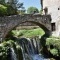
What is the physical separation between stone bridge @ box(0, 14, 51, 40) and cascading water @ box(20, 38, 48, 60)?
230cm

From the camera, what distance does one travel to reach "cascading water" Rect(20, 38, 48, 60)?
83.0 ft

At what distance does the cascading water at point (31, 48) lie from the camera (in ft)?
83.0

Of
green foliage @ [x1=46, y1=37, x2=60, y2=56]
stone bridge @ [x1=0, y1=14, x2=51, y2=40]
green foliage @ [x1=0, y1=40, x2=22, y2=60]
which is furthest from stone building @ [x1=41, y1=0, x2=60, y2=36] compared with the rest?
green foliage @ [x1=0, y1=40, x2=22, y2=60]

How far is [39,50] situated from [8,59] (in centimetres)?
780

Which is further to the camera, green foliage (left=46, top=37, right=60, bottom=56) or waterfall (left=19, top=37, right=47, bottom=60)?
waterfall (left=19, top=37, right=47, bottom=60)

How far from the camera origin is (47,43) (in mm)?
25141

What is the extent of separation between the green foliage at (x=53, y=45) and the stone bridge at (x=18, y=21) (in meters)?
3.53

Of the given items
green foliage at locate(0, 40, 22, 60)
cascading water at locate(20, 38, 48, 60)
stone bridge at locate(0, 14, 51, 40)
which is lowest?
cascading water at locate(20, 38, 48, 60)

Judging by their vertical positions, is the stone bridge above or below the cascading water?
above

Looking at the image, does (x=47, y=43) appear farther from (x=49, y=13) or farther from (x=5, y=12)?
(x=5, y=12)

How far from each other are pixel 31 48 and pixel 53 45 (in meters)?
3.58

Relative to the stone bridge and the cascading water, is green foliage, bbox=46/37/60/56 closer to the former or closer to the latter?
the cascading water

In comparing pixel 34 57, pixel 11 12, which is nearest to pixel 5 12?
pixel 11 12

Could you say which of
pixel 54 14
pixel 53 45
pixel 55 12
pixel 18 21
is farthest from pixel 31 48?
pixel 55 12
